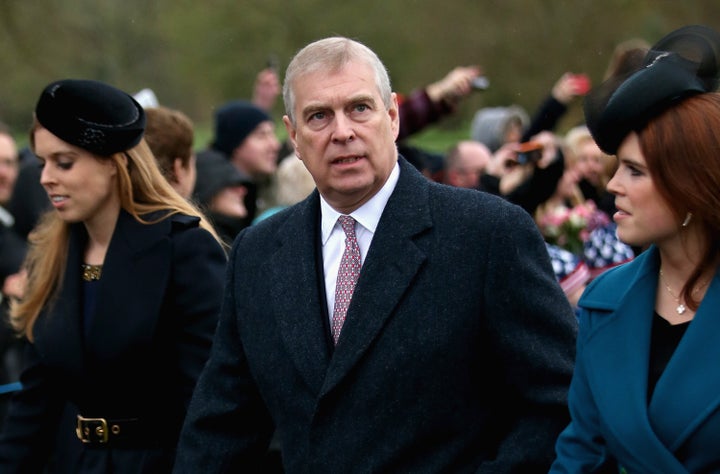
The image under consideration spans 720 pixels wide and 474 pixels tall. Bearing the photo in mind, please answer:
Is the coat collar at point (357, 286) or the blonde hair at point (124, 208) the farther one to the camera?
the blonde hair at point (124, 208)

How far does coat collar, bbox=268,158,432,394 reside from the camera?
3090 millimetres

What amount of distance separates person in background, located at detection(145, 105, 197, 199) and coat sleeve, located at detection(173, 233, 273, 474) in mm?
1650

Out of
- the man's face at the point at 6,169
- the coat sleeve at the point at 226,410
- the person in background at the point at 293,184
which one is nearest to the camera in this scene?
the coat sleeve at the point at 226,410

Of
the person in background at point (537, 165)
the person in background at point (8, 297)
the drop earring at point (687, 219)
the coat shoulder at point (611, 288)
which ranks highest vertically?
the drop earring at point (687, 219)

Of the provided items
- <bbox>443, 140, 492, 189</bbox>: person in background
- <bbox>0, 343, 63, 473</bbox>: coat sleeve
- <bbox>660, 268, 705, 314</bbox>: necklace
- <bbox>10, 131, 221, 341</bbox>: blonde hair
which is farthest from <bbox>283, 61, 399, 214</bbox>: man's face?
<bbox>443, 140, 492, 189</bbox>: person in background

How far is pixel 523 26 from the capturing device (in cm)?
1683

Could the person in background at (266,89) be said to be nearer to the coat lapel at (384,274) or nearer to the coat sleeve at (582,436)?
the coat lapel at (384,274)

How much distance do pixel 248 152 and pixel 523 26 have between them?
990 cm

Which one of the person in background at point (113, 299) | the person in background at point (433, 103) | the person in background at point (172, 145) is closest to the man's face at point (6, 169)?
the person in background at point (433, 103)

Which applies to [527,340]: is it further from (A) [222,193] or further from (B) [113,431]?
(A) [222,193]

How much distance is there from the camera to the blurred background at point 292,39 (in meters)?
16.7

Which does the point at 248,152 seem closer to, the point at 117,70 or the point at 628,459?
the point at 628,459

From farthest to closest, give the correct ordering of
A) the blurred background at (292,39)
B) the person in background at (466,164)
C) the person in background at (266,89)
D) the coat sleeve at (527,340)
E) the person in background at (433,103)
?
the blurred background at (292,39) < the person in background at (266,89) < the person in background at (466,164) < the person in background at (433,103) < the coat sleeve at (527,340)

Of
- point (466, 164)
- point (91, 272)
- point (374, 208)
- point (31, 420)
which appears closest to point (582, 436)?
point (374, 208)
